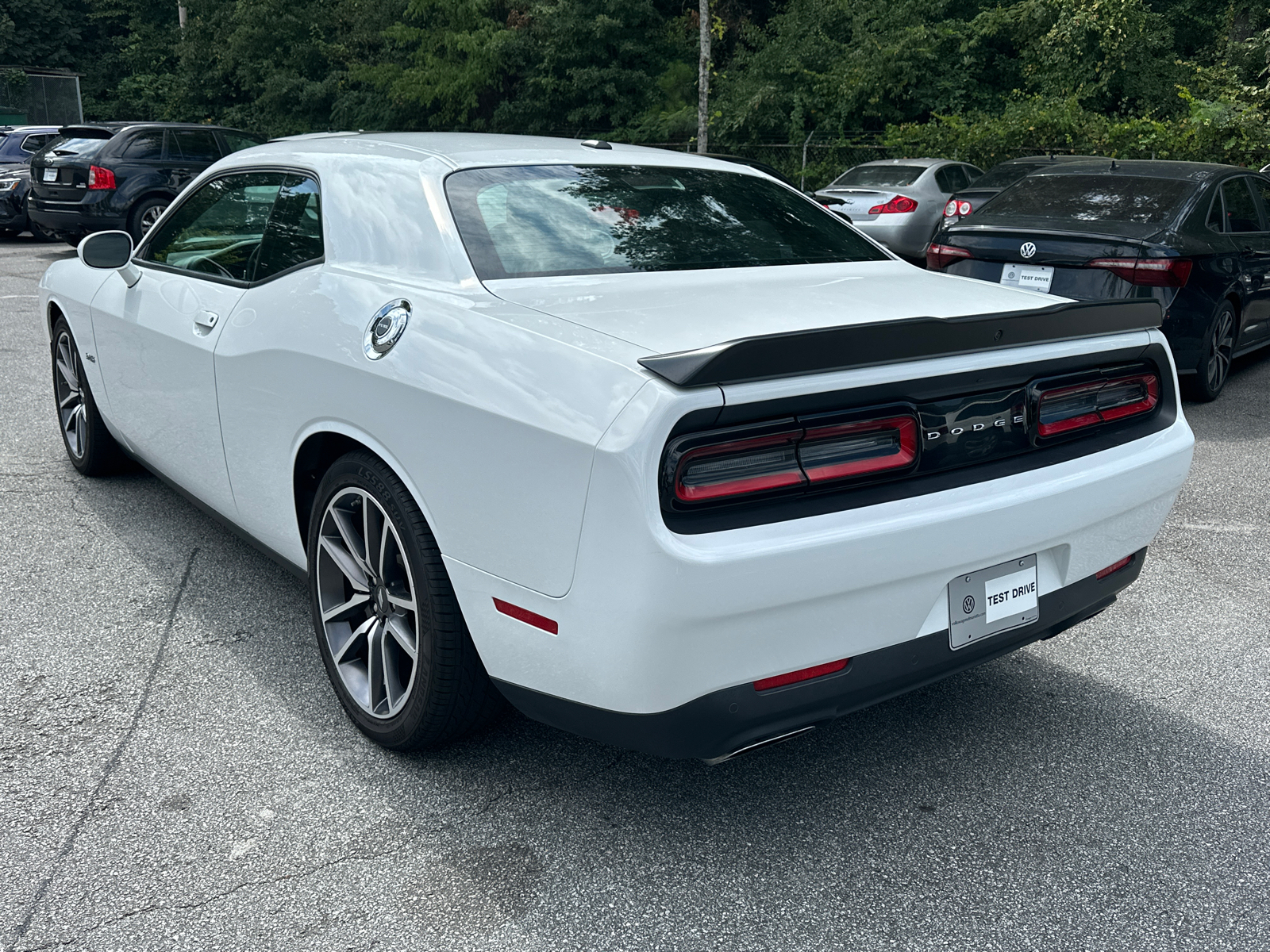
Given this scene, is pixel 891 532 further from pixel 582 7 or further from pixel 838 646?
pixel 582 7

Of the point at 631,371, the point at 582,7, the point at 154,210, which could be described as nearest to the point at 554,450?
the point at 631,371

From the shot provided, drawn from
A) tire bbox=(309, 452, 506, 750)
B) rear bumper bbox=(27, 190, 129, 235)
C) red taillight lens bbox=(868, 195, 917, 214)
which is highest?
tire bbox=(309, 452, 506, 750)

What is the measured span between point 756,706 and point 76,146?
14.6 meters

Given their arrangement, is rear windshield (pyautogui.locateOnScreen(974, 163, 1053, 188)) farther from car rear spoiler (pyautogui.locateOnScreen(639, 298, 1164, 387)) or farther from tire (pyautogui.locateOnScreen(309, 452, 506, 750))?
tire (pyautogui.locateOnScreen(309, 452, 506, 750))

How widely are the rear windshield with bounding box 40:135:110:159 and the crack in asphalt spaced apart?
11840 millimetres

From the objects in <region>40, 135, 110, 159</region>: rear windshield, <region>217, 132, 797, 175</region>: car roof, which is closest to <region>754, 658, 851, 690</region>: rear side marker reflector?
<region>217, 132, 797, 175</region>: car roof

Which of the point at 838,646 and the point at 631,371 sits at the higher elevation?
the point at 631,371

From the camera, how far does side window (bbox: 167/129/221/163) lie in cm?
1401

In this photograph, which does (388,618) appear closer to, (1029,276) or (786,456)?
(786,456)

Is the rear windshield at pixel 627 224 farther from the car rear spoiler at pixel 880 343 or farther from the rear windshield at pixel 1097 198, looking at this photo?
the rear windshield at pixel 1097 198

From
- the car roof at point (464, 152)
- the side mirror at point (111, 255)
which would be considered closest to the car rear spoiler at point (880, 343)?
the car roof at point (464, 152)

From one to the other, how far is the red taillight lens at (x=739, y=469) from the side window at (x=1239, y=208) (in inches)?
257

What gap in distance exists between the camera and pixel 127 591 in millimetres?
3910

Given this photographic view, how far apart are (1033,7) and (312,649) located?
2393 centimetres
